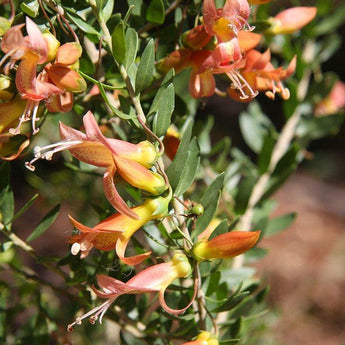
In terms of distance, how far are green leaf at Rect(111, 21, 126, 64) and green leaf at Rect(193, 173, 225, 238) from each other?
0.14 metres

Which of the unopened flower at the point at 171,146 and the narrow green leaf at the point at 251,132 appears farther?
the narrow green leaf at the point at 251,132

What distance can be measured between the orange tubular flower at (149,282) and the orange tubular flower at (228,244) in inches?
0.9

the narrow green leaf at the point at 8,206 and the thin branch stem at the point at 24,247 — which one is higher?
the narrow green leaf at the point at 8,206

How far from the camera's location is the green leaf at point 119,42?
463mm

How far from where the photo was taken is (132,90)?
499 mm

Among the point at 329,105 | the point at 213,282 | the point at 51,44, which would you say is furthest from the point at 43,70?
the point at 329,105

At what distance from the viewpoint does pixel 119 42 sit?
18.6 inches

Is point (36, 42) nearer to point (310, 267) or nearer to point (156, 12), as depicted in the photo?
point (156, 12)

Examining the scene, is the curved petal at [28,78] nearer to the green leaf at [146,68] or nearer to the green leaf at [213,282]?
A: the green leaf at [146,68]

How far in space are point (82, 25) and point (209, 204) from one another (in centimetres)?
20

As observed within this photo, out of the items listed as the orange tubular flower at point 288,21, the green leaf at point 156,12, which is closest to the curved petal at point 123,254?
the green leaf at point 156,12

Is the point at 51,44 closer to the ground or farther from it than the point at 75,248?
farther from it

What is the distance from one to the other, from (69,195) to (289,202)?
7.18 feet

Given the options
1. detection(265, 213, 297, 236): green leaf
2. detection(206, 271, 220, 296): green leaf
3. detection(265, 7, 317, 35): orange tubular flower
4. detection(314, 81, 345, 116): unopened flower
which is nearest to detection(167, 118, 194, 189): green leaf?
detection(206, 271, 220, 296): green leaf
